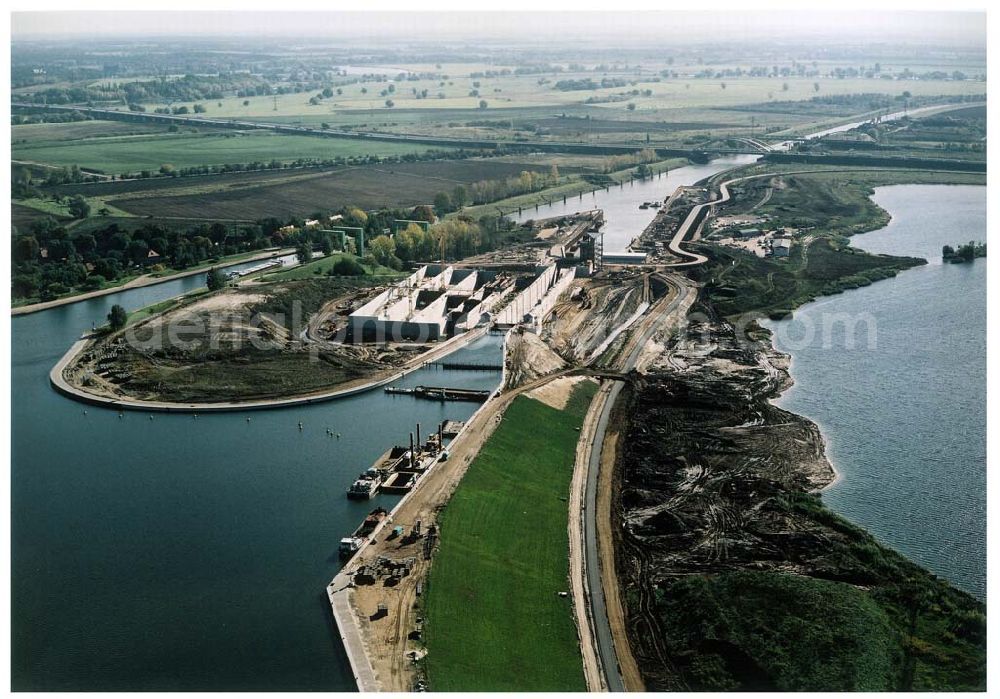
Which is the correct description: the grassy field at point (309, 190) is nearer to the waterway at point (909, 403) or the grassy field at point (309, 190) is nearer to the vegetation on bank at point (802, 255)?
the vegetation on bank at point (802, 255)

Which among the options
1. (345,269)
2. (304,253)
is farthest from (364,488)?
(304,253)

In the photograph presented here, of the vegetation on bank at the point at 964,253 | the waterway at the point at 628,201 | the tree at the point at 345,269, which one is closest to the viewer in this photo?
the tree at the point at 345,269

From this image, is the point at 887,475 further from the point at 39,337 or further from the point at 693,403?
the point at 39,337

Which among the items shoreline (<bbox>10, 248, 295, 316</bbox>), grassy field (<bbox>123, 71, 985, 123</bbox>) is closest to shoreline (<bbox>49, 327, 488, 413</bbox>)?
shoreline (<bbox>10, 248, 295, 316</bbox>)

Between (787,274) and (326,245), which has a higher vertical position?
(326,245)

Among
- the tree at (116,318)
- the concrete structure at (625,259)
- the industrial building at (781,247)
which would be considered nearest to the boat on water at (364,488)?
the tree at (116,318)

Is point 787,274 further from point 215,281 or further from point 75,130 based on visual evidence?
point 75,130
